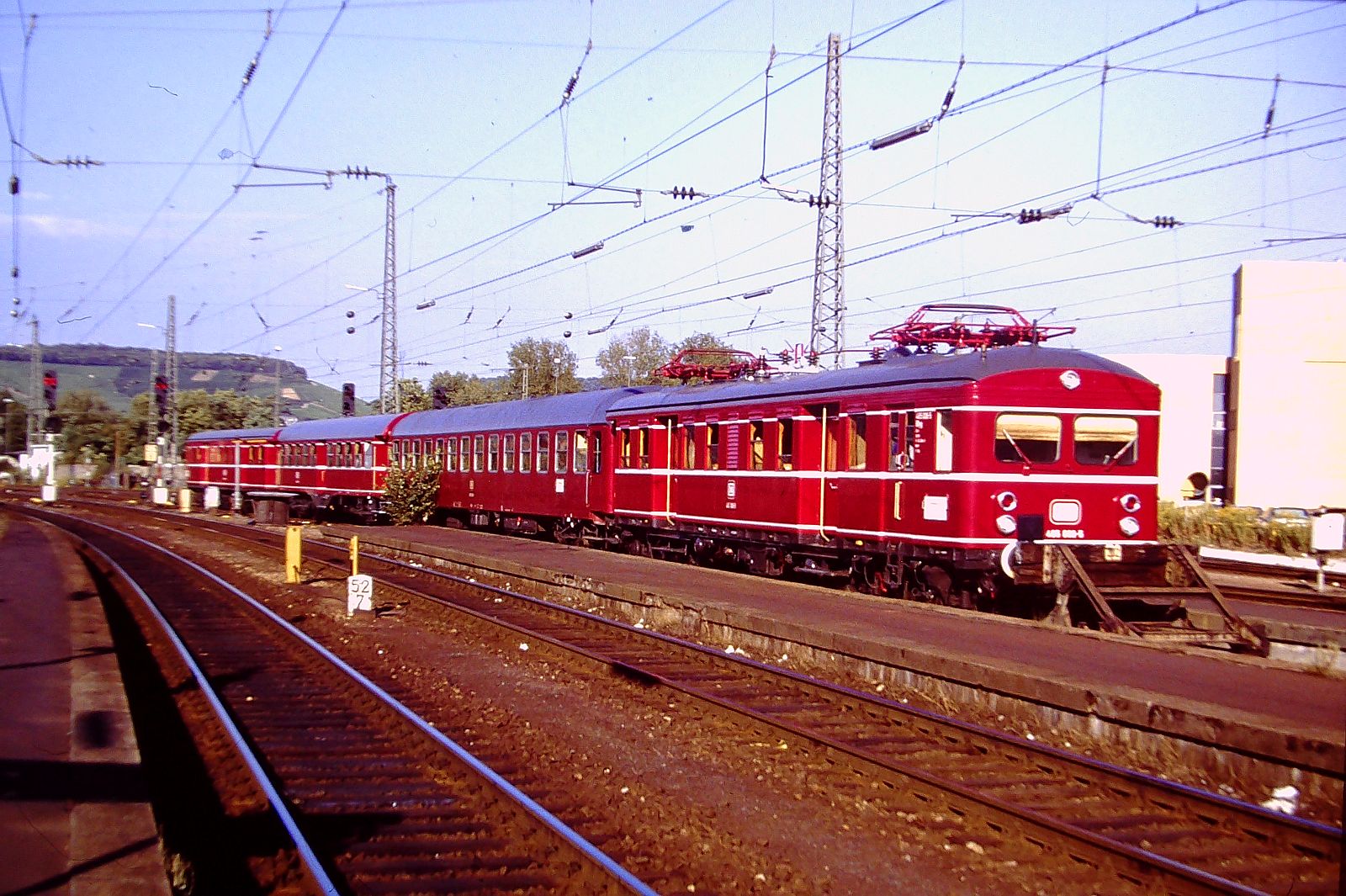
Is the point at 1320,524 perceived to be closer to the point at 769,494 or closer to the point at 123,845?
the point at 769,494

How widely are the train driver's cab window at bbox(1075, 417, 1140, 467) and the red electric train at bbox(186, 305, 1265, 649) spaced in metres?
0.02

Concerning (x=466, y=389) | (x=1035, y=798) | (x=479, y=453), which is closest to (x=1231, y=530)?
(x=479, y=453)

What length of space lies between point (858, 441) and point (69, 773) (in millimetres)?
10987

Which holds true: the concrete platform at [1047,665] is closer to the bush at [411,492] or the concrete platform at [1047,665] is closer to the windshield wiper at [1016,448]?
the windshield wiper at [1016,448]

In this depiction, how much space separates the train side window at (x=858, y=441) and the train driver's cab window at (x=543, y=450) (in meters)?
12.3

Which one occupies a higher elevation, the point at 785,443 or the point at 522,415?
the point at 522,415

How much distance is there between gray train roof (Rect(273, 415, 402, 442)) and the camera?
38750 mm

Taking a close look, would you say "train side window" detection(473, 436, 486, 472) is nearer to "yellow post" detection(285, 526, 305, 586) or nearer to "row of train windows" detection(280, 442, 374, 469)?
"row of train windows" detection(280, 442, 374, 469)

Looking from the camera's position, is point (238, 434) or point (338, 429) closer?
point (338, 429)

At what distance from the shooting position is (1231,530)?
26.5m

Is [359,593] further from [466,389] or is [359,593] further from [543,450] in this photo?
[466,389]

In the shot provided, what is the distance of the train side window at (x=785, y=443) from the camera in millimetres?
17500

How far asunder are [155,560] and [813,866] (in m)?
24.7

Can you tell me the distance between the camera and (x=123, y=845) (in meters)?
6.05
